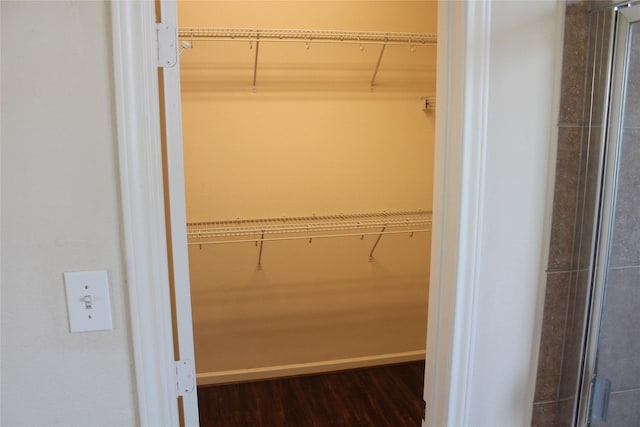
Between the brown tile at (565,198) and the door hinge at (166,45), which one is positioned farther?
the brown tile at (565,198)

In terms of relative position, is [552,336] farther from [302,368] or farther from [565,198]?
[302,368]

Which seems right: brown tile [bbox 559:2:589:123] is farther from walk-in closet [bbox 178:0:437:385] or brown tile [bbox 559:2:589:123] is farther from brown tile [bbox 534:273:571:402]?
walk-in closet [bbox 178:0:437:385]

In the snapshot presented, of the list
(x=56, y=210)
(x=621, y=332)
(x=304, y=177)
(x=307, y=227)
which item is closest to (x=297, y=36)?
(x=304, y=177)

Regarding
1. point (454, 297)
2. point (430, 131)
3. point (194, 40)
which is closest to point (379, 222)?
point (430, 131)

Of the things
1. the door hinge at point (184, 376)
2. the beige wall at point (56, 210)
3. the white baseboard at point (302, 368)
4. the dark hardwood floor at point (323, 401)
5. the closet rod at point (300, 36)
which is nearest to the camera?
the beige wall at point (56, 210)

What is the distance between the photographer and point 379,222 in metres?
2.64

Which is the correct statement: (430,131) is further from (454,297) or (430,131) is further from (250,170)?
(454,297)

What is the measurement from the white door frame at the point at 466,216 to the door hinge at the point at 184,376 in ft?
0.11

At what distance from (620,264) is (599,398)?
36 centimetres

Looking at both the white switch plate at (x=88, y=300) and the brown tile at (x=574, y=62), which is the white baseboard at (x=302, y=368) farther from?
the brown tile at (x=574, y=62)

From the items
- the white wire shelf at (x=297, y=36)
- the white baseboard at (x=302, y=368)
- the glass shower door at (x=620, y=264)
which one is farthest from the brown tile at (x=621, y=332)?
the white baseboard at (x=302, y=368)

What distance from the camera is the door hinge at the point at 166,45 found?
83cm

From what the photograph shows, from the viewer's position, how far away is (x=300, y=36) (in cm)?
234

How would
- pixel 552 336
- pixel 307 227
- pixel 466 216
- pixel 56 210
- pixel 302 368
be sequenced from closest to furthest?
pixel 56 210 < pixel 466 216 < pixel 552 336 < pixel 307 227 < pixel 302 368
